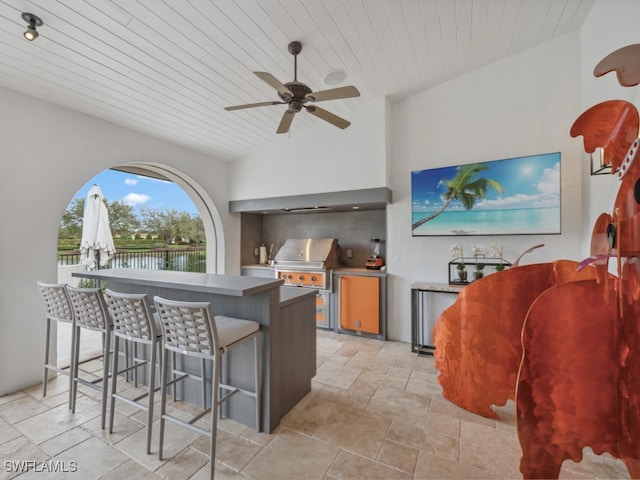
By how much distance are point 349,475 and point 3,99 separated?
3.99 meters

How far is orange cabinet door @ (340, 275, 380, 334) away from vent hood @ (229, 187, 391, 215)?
1.03 m

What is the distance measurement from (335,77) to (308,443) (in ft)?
10.8

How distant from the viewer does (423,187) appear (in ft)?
11.9

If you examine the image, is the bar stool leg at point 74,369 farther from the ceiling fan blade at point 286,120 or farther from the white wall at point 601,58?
the white wall at point 601,58

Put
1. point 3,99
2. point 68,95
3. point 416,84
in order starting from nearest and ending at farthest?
point 3,99 → point 68,95 → point 416,84

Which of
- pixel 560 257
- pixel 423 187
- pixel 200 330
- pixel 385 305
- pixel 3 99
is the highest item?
pixel 3 99

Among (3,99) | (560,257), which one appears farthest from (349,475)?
(3,99)

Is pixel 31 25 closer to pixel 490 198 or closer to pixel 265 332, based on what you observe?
pixel 265 332

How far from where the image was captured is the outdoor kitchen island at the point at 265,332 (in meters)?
2.05

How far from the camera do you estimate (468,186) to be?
3365mm

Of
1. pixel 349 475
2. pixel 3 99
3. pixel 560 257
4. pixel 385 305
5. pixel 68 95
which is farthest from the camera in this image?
pixel 385 305

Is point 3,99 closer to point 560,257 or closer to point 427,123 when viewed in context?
point 427,123

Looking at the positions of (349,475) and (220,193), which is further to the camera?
(220,193)

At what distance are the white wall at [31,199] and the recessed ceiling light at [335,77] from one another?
8.40ft
